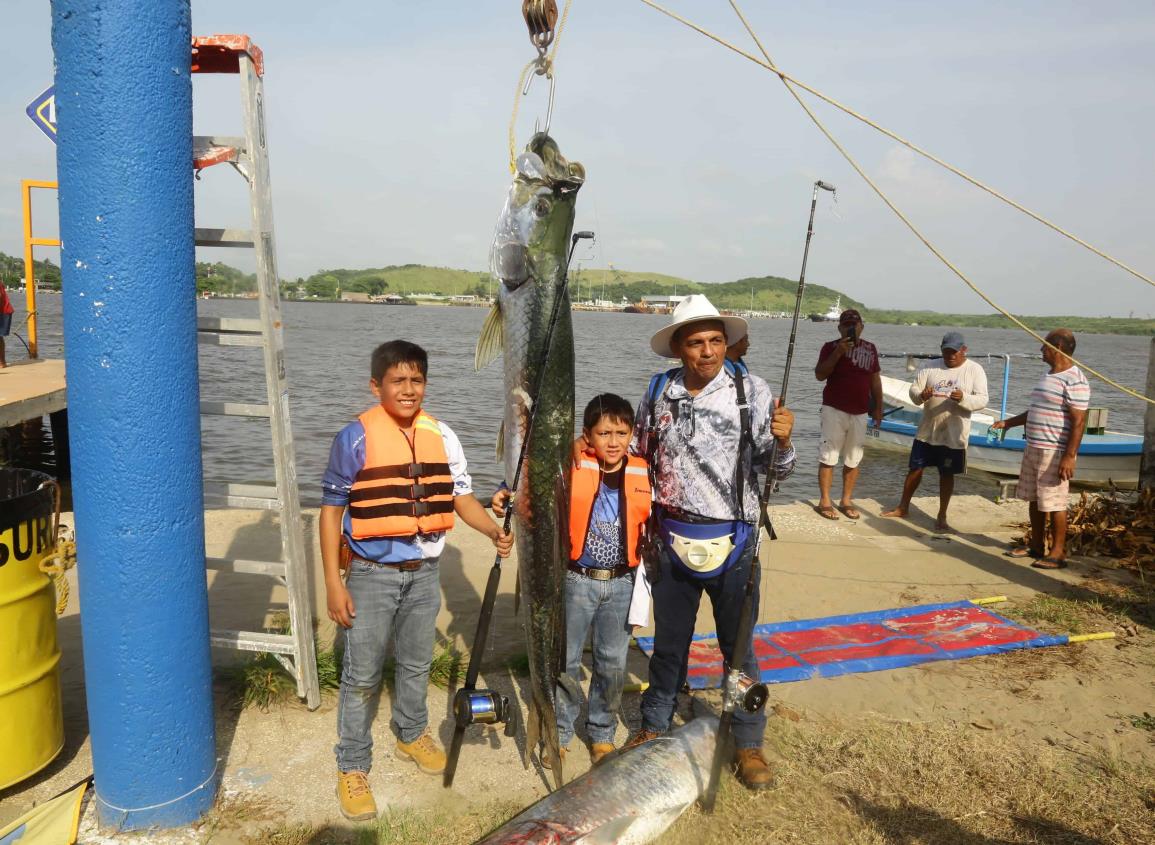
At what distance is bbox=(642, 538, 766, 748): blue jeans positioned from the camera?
4016mm

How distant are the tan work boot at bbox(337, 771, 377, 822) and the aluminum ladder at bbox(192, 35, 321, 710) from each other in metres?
0.79

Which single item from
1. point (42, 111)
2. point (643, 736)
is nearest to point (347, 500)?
point (643, 736)

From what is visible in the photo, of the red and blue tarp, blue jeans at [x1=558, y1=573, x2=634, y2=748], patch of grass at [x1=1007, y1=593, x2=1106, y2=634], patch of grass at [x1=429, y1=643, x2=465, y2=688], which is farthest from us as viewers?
patch of grass at [x1=1007, y1=593, x2=1106, y2=634]

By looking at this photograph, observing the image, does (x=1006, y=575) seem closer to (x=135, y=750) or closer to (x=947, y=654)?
(x=947, y=654)

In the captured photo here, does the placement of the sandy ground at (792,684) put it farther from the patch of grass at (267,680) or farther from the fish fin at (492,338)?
the fish fin at (492,338)

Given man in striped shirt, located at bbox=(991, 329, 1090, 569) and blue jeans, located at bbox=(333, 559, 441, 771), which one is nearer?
blue jeans, located at bbox=(333, 559, 441, 771)

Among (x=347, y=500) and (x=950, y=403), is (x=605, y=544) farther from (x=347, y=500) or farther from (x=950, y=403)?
(x=950, y=403)

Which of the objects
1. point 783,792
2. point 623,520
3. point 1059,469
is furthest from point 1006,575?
point 623,520

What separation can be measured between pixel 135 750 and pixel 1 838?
0.56 meters

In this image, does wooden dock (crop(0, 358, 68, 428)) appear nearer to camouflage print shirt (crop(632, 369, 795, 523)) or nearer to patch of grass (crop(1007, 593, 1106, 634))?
camouflage print shirt (crop(632, 369, 795, 523))

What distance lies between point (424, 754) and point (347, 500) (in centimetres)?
139

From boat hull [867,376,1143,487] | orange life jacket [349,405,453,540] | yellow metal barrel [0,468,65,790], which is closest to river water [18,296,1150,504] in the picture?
boat hull [867,376,1143,487]

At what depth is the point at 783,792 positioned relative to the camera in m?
3.99

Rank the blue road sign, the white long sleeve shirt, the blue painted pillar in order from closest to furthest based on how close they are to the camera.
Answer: the blue painted pillar
the blue road sign
the white long sleeve shirt
